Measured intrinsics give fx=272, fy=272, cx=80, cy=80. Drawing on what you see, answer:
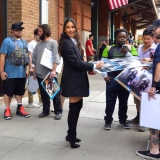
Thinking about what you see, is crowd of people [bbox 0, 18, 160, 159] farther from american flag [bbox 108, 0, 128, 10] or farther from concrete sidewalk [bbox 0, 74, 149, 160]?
american flag [bbox 108, 0, 128, 10]

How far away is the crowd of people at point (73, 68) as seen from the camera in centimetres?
353

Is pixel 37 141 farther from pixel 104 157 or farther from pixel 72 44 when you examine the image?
pixel 72 44

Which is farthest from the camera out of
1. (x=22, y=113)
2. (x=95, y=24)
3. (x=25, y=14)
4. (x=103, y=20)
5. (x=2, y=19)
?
(x=103, y=20)

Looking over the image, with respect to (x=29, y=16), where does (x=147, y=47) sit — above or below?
below

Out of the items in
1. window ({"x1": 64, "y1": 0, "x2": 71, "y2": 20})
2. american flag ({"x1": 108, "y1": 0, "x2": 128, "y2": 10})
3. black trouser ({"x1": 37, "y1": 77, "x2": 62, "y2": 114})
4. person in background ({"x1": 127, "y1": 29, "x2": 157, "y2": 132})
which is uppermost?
american flag ({"x1": 108, "y1": 0, "x2": 128, "y2": 10})

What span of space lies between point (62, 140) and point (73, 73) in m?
1.18

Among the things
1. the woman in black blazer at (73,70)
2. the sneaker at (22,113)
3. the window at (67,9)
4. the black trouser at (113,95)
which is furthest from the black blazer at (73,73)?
the window at (67,9)

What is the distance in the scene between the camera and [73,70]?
3598mm

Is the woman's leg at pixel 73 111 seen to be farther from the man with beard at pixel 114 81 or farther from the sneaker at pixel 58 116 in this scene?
the sneaker at pixel 58 116

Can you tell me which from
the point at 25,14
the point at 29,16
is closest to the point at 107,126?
the point at 25,14

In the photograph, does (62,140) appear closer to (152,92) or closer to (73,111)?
(73,111)

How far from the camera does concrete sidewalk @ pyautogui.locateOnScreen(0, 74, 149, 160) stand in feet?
11.9

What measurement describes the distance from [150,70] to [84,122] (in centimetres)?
191

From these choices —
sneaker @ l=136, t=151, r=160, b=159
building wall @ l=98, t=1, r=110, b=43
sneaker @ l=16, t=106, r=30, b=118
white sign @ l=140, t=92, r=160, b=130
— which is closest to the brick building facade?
building wall @ l=98, t=1, r=110, b=43
